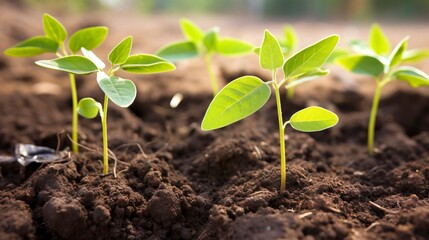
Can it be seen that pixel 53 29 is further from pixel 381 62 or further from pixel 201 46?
pixel 381 62

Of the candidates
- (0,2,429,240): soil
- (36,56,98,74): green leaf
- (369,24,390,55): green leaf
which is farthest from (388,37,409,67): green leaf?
(36,56,98,74): green leaf

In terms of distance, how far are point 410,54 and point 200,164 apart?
2.87ft

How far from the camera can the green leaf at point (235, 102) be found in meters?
1.20

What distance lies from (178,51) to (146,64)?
0.47m

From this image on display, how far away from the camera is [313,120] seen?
1259 millimetres

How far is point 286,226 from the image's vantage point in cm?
114

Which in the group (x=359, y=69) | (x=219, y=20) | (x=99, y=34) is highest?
(x=99, y=34)

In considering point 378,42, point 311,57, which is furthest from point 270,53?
point 378,42

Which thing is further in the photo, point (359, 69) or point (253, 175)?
point (359, 69)

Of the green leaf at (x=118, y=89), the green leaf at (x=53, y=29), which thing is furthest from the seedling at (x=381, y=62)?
the green leaf at (x=53, y=29)

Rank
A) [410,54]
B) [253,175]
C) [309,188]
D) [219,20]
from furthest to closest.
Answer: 1. [219,20]
2. [410,54]
3. [253,175]
4. [309,188]

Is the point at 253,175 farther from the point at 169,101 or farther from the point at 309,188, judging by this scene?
the point at 169,101

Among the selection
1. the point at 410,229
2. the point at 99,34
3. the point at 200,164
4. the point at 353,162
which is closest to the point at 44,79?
the point at 99,34

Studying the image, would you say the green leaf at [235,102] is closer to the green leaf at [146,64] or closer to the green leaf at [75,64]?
the green leaf at [146,64]
